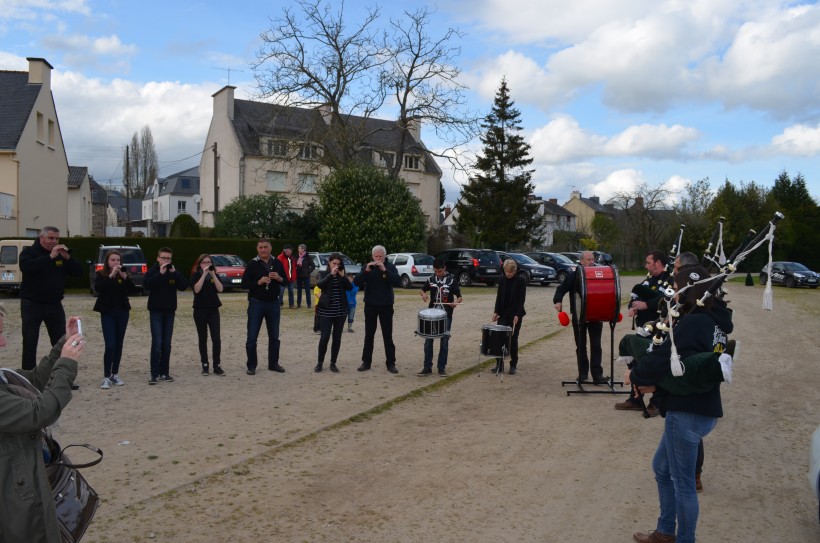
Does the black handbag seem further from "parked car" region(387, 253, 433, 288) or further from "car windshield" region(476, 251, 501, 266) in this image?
"car windshield" region(476, 251, 501, 266)

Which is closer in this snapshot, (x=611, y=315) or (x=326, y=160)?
(x=611, y=315)

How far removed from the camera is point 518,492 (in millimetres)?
5531

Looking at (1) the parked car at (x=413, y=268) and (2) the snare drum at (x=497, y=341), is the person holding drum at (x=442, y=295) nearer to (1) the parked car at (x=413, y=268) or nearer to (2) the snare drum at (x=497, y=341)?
(2) the snare drum at (x=497, y=341)

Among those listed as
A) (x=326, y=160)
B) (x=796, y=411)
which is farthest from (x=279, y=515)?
(x=326, y=160)

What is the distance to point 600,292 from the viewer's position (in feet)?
29.0

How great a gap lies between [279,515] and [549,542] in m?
1.90

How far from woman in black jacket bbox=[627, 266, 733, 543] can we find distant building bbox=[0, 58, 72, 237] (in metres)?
30.4

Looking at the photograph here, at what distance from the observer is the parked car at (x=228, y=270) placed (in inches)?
1062

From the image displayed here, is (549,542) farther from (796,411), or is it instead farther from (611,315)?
(796,411)

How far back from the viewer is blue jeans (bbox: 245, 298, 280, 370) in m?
10.5

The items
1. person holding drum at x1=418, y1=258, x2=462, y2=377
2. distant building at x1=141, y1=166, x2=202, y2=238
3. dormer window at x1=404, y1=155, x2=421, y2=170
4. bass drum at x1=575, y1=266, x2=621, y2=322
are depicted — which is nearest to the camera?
bass drum at x1=575, y1=266, x2=621, y2=322

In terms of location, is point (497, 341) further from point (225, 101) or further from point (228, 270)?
point (225, 101)

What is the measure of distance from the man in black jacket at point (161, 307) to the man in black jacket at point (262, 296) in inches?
42.4

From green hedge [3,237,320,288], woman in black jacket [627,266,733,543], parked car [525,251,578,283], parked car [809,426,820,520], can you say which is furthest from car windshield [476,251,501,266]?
woman in black jacket [627,266,733,543]
